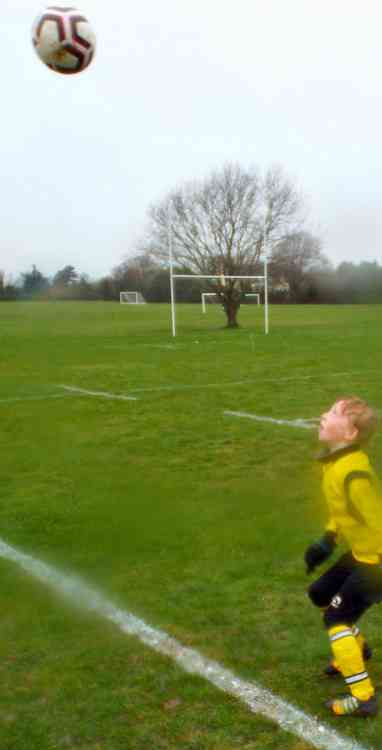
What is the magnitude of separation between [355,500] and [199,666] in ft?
3.66

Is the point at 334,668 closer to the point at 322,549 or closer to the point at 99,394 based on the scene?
the point at 322,549

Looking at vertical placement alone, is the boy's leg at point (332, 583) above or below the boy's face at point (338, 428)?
below

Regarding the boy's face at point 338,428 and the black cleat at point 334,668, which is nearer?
the boy's face at point 338,428

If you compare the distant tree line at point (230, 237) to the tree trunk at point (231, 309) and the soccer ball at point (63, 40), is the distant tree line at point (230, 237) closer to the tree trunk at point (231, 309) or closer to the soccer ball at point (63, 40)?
the tree trunk at point (231, 309)

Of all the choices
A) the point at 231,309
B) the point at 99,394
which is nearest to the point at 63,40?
the point at 99,394

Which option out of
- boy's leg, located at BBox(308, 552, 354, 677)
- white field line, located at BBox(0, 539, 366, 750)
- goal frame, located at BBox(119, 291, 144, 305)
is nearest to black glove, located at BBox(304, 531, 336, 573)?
boy's leg, located at BBox(308, 552, 354, 677)

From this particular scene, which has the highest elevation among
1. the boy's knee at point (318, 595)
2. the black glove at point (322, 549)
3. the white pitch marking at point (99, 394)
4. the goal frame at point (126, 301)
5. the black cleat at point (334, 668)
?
the goal frame at point (126, 301)

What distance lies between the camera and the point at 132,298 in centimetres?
7525

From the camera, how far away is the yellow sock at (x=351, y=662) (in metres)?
2.97

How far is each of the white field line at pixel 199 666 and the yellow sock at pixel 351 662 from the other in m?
0.21

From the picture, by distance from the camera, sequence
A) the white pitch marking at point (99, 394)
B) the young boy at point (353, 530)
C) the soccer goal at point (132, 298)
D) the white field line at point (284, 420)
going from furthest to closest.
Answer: the soccer goal at point (132, 298) < the white pitch marking at point (99, 394) < the white field line at point (284, 420) < the young boy at point (353, 530)

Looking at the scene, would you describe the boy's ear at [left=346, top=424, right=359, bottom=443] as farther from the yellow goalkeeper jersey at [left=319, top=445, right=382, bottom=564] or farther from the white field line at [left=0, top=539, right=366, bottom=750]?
the white field line at [left=0, top=539, right=366, bottom=750]

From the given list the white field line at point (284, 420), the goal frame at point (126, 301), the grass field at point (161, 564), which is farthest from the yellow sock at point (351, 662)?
the goal frame at point (126, 301)

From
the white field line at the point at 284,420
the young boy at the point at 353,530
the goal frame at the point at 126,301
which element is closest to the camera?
the young boy at the point at 353,530
